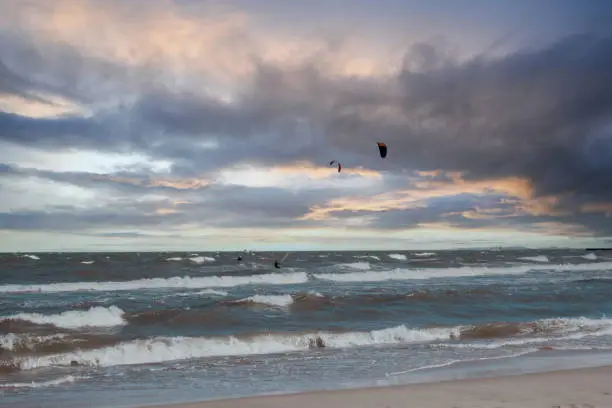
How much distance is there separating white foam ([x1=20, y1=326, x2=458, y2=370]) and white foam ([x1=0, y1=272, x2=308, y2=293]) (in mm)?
18818

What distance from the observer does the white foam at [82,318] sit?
1563cm

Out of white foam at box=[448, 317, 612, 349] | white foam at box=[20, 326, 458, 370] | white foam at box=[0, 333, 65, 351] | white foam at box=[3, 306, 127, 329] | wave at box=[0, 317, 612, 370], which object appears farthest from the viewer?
white foam at box=[3, 306, 127, 329]

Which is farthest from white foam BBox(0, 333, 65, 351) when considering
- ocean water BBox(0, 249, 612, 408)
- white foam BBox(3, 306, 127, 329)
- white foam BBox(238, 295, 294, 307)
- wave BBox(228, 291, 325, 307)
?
white foam BBox(238, 295, 294, 307)

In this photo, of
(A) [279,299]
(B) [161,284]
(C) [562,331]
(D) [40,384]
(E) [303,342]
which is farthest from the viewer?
(B) [161,284]

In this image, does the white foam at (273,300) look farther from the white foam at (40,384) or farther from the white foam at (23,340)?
the white foam at (40,384)

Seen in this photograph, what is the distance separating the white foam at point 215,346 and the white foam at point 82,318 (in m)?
3.84

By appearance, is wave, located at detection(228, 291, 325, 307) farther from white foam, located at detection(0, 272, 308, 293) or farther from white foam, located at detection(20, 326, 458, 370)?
white foam, located at detection(0, 272, 308, 293)

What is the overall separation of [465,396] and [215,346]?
21.7 ft

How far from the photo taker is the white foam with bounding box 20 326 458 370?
11.2m

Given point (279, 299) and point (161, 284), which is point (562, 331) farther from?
point (161, 284)

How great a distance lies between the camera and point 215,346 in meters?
12.5

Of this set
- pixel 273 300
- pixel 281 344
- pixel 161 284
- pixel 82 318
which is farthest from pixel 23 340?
pixel 161 284

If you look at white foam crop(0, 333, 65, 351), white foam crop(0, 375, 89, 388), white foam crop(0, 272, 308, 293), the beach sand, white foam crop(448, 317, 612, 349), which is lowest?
white foam crop(448, 317, 612, 349)

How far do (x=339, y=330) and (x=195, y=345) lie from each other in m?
4.00
